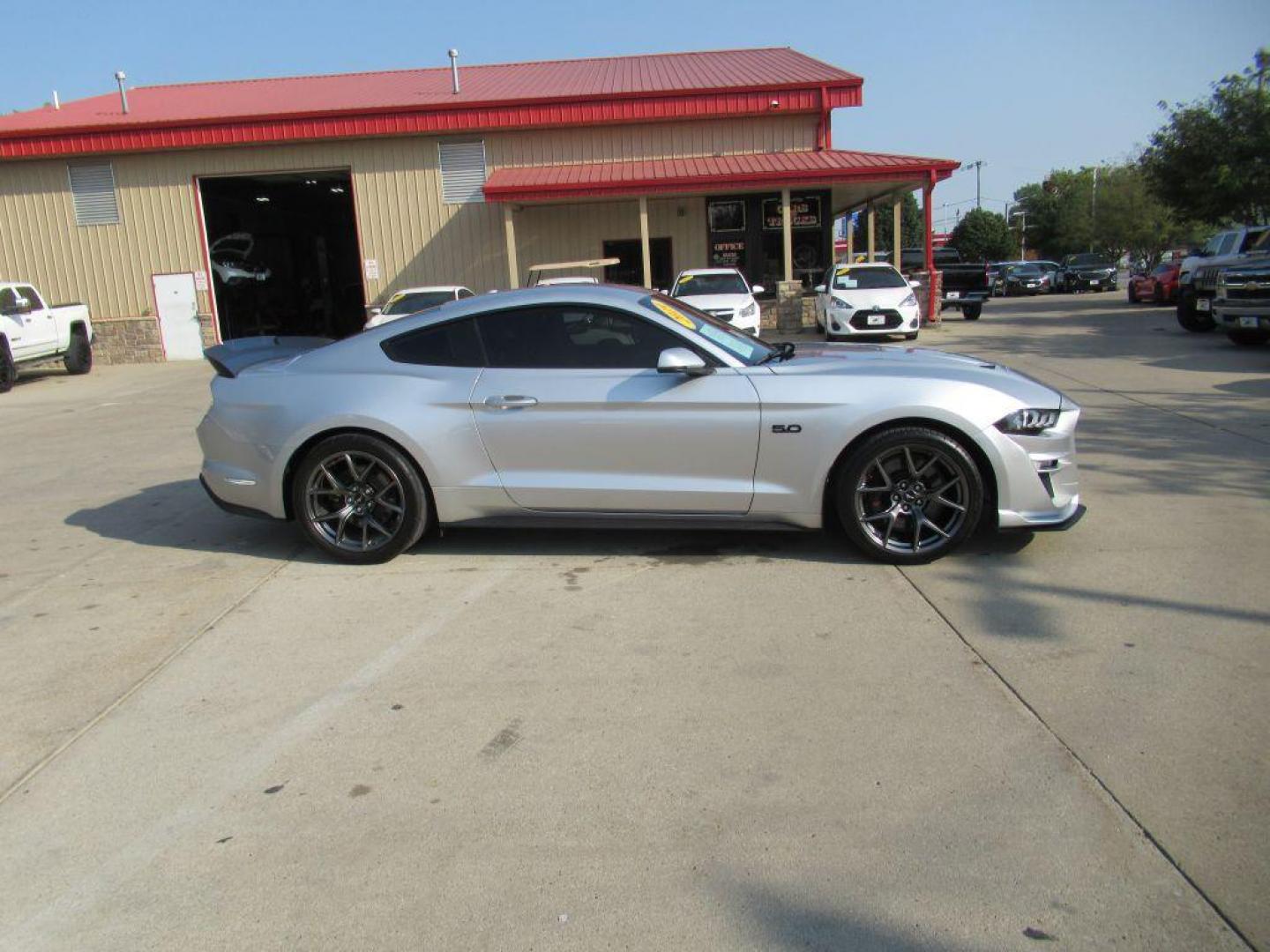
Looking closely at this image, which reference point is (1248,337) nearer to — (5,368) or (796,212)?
(796,212)

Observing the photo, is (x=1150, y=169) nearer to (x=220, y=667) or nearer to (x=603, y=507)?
(x=603, y=507)

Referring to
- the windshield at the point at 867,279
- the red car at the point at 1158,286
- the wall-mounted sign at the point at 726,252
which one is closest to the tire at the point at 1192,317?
the windshield at the point at 867,279

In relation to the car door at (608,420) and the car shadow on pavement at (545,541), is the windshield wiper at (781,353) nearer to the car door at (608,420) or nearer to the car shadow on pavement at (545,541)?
the car door at (608,420)

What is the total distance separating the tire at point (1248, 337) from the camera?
15.9 m

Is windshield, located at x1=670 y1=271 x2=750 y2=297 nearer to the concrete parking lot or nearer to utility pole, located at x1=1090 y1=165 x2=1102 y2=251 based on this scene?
the concrete parking lot

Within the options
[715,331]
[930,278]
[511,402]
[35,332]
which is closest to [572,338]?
[511,402]

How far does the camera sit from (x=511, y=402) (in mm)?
5469

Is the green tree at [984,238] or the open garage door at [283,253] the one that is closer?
the open garage door at [283,253]

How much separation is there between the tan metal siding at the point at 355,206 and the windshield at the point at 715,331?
64.2ft

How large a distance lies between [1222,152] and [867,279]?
1317cm

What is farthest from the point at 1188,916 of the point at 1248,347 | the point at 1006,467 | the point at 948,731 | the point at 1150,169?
the point at 1150,169

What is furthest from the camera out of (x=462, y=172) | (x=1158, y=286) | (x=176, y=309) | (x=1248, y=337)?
(x=1158, y=286)

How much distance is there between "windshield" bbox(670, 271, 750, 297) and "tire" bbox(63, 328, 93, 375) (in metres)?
12.2

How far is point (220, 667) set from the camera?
4.38 m
